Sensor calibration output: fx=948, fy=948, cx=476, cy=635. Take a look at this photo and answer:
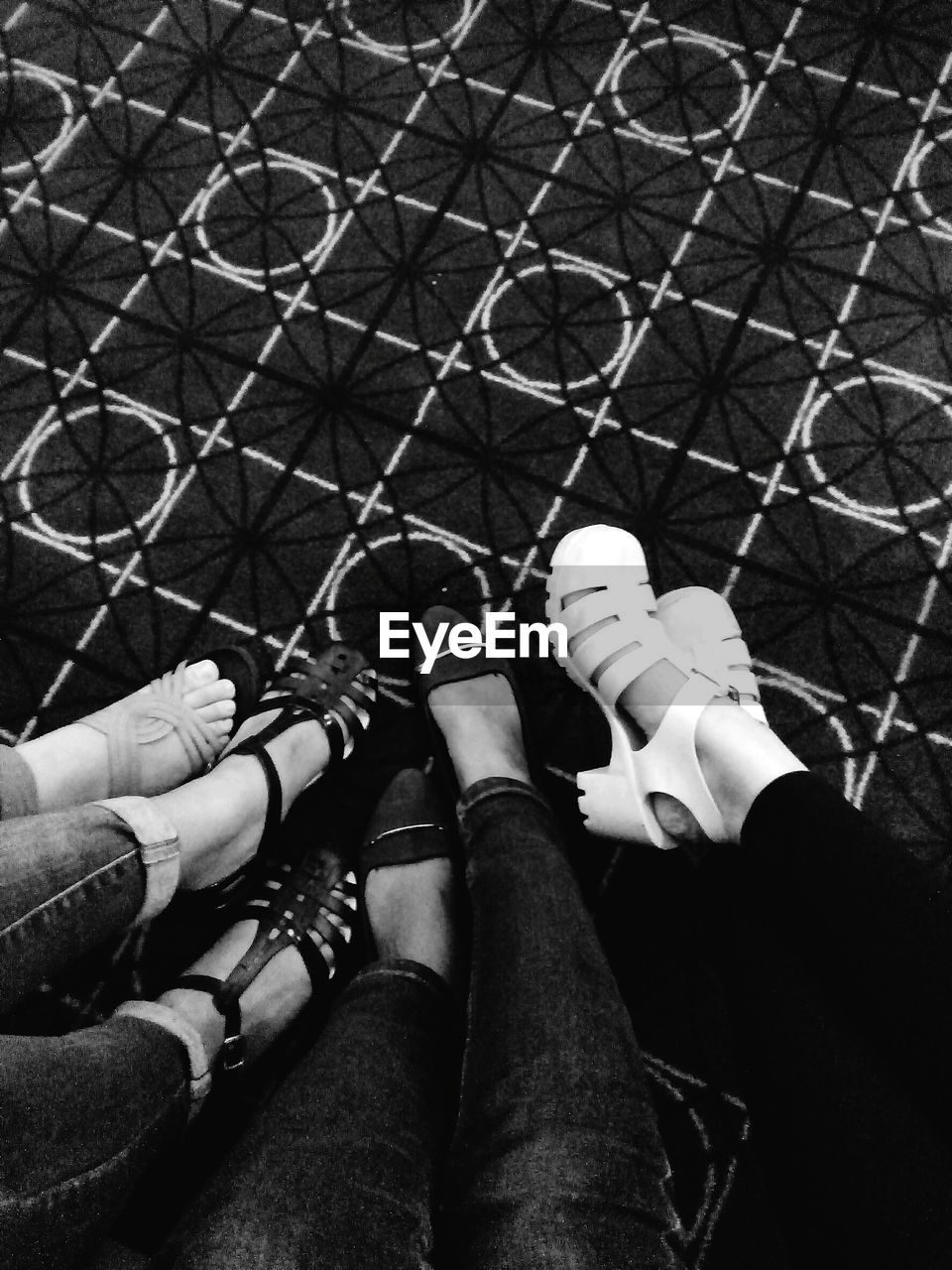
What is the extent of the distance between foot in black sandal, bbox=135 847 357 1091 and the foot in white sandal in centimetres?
30

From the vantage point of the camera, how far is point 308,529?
46.6 inches

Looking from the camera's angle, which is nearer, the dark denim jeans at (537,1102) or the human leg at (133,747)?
the dark denim jeans at (537,1102)

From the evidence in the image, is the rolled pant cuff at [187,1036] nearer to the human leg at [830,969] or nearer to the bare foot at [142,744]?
the bare foot at [142,744]

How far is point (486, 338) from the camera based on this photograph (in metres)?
1.24

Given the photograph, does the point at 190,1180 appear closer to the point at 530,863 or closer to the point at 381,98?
the point at 530,863

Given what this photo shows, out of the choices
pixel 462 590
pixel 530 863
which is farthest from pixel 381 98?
pixel 530 863

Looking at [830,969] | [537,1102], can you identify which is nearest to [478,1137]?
[537,1102]

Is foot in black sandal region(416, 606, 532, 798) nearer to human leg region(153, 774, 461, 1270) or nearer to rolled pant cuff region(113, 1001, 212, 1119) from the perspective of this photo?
human leg region(153, 774, 461, 1270)

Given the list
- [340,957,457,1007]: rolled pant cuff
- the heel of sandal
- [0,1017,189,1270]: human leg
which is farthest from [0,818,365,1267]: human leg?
the heel of sandal

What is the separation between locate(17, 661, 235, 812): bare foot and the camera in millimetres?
954

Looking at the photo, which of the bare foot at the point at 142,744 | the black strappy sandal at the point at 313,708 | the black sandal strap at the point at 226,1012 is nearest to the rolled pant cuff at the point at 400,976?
the black sandal strap at the point at 226,1012

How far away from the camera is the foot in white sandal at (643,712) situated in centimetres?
90

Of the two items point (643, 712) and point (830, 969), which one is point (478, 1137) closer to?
point (830, 969)

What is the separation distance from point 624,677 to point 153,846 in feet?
1.70
